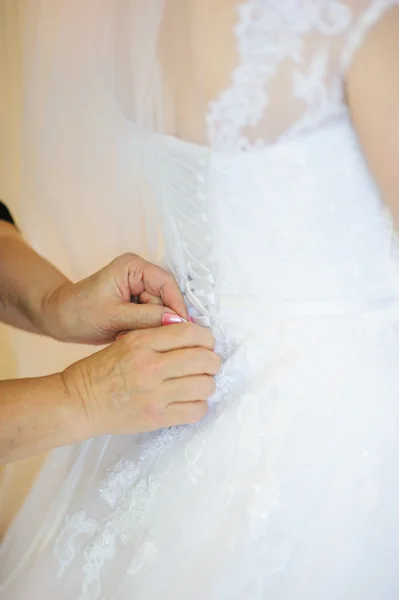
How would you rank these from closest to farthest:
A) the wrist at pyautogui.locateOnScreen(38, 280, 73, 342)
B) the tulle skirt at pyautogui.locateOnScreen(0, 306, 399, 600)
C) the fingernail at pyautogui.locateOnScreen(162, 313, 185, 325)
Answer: the tulle skirt at pyautogui.locateOnScreen(0, 306, 399, 600) → the fingernail at pyautogui.locateOnScreen(162, 313, 185, 325) → the wrist at pyautogui.locateOnScreen(38, 280, 73, 342)

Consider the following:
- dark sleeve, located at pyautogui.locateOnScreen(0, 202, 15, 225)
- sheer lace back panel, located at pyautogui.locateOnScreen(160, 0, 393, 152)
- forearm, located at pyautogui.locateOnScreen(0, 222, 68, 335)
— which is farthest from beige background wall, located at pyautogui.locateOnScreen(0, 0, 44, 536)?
sheer lace back panel, located at pyautogui.locateOnScreen(160, 0, 393, 152)

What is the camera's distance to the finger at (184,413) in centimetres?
64

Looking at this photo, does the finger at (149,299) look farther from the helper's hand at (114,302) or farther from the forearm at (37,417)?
the forearm at (37,417)

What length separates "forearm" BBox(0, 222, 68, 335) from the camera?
0.89 meters

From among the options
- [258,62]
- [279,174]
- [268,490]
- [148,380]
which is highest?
[258,62]

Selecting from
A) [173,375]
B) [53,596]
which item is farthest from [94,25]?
[53,596]

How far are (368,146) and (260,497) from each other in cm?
38

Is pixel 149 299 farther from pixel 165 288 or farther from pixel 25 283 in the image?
pixel 25 283

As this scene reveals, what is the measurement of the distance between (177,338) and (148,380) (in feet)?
0.20

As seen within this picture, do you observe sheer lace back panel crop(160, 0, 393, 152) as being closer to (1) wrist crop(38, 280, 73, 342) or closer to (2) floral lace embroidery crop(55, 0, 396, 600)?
(2) floral lace embroidery crop(55, 0, 396, 600)

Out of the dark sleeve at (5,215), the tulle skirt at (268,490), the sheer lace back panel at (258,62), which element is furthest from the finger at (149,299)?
the dark sleeve at (5,215)

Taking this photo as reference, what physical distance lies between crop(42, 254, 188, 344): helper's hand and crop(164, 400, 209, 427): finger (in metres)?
0.11

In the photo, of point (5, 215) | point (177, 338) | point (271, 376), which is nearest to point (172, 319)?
point (177, 338)

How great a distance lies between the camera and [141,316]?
722mm
